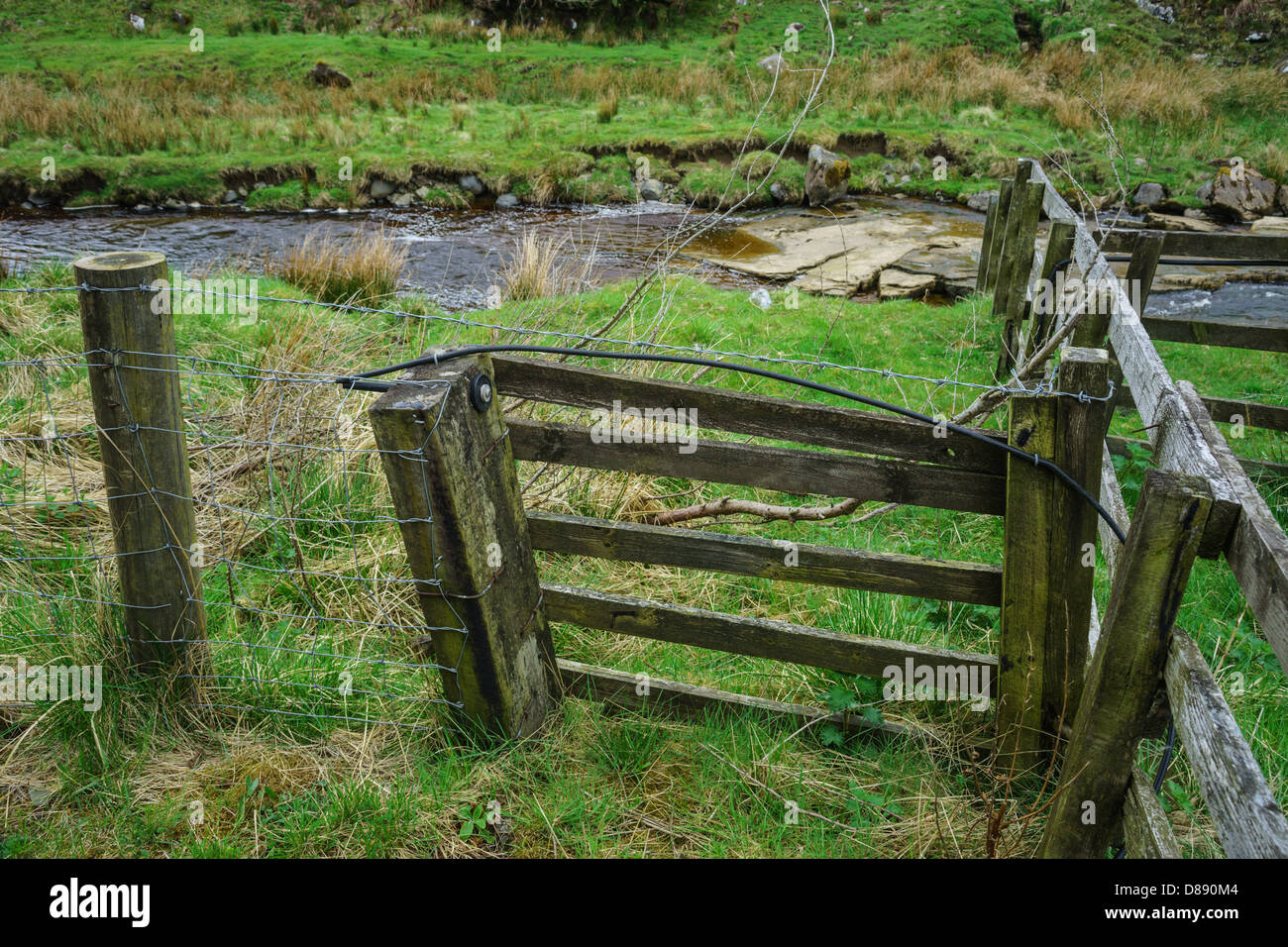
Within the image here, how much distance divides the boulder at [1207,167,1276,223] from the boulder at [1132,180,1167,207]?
654 millimetres

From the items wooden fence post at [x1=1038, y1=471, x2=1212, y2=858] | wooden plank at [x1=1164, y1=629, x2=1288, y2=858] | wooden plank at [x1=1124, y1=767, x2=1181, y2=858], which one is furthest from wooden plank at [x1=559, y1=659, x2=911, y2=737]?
wooden plank at [x1=1164, y1=629, x2=1288, y2=858]

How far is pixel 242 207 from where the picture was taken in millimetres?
13461

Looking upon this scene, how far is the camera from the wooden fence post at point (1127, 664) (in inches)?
68.7

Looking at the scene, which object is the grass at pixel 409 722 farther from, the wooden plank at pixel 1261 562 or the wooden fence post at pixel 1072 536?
the wooden plank at pixel 1261 562

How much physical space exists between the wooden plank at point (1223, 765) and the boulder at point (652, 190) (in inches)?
531

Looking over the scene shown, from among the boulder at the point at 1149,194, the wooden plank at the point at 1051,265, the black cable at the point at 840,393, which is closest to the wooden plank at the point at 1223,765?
the black cable at the point at 840,393

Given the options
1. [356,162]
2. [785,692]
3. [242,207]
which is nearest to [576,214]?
[356,162]

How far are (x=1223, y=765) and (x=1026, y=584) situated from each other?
2.96ft

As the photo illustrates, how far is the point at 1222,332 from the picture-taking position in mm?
5180

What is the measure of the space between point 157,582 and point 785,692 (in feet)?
7.34

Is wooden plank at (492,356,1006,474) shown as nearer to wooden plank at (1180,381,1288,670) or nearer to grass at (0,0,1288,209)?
wooden plank at (1180,381,1288,670)

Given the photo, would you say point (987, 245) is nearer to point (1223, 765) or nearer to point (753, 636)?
point (753, 636)

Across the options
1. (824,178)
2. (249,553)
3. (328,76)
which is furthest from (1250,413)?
(328,76)
